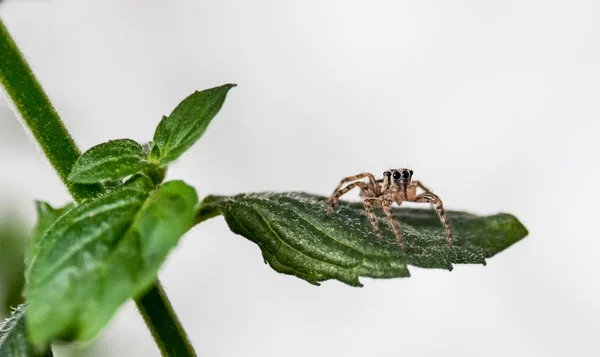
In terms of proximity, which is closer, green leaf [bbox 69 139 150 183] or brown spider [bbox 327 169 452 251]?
green leaf [bbox 69 139 150 183]

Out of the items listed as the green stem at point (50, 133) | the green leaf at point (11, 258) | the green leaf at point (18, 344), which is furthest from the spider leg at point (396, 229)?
the green leaf at point (11, 258)

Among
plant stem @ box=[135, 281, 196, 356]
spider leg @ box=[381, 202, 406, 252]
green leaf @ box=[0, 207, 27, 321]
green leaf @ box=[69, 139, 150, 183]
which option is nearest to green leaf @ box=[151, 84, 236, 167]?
green leaf @ box=[69, 139, 150, 183]

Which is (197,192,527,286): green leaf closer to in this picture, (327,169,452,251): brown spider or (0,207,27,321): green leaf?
(327,169,452,251): brown spider

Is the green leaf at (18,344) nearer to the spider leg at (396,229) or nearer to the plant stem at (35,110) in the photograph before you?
the plant stem at (35,110)

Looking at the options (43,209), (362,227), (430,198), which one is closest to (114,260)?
(43,209)

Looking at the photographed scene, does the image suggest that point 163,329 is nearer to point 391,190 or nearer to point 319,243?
point 319,243
